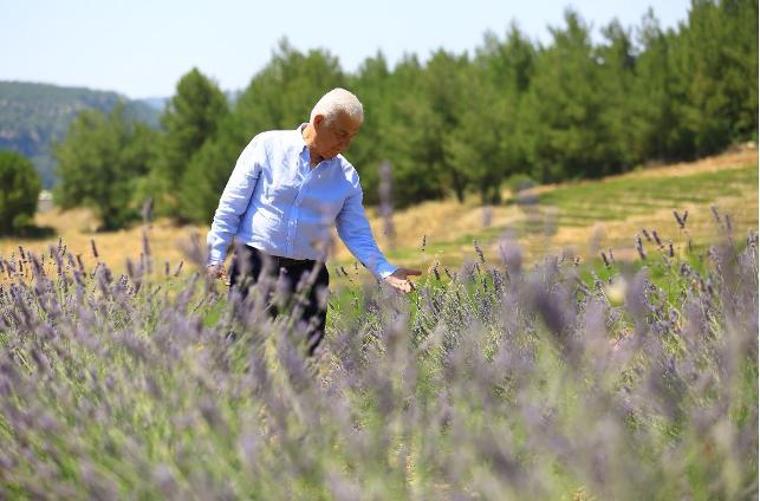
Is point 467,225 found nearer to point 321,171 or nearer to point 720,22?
point 720,22

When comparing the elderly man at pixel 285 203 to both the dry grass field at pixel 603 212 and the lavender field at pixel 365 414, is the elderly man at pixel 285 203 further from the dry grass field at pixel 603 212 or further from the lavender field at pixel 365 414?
the dry grass field at pixel 603 212

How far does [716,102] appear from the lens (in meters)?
28.1

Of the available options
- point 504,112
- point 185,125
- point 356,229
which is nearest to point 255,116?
point 185,125

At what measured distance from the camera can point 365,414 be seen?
9.04 feet

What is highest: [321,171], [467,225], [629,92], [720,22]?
[720,22]

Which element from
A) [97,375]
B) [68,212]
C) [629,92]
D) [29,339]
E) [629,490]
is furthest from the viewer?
[68,212]

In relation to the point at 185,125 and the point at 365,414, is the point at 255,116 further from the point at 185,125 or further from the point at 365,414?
the point at 365,414

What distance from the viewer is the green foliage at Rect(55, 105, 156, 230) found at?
39188 millimetres

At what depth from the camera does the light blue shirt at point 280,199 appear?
352cm

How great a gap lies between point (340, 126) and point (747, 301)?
1.57 meters

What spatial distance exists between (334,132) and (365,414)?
1.12 m

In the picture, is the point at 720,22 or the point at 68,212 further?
the point at 68,212

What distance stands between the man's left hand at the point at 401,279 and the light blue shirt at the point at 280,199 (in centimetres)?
8

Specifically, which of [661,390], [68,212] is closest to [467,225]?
[661,390]
